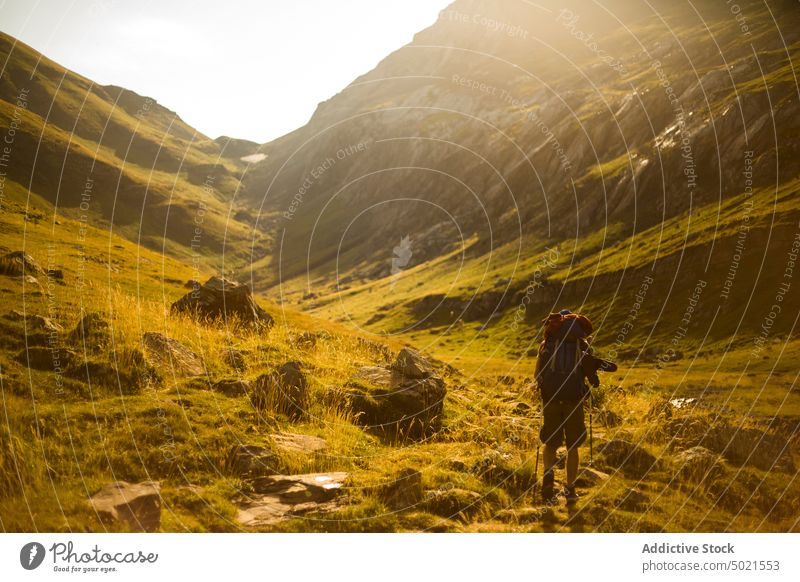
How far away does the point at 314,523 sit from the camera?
9.55 meters

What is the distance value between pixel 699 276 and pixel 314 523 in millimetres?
112689

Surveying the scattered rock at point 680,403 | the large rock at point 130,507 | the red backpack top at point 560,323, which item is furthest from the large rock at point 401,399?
the scattered rock at point 680,403

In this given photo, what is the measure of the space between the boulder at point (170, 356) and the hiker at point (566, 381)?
9.30 m

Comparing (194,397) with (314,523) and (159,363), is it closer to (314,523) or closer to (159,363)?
(159,363)

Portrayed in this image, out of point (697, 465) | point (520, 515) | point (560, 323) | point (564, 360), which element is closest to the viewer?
point (520, 515)

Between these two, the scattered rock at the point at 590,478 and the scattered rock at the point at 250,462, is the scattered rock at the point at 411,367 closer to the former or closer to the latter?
the scattered rock at the point at 590,478

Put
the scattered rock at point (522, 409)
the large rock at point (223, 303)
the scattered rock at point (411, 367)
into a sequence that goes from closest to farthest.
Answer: the scattered rock at point (411, 367)
the scattered rock at point (522, 409)
the large rock at point (223, 303)

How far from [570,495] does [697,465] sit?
3871 mm

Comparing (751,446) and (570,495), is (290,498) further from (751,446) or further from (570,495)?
(751,446)

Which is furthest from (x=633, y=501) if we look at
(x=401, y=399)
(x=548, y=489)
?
(x=401, y=399)

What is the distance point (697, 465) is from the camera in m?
12.5

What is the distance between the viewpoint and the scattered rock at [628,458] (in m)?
12.8

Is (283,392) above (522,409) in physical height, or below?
below

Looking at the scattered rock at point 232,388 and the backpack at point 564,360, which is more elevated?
the backpack at point 564,360
